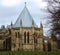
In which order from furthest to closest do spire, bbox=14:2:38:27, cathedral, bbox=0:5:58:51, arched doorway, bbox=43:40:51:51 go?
arched doorway, bbox=43:40:51:51, spire, bbox=14:2:38:27, cathedral, bbox=0:5:58:51

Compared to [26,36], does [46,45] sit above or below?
below

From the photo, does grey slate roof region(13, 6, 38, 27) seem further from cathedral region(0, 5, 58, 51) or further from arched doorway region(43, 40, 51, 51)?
arched doorway region(43, 40, 51, 51)

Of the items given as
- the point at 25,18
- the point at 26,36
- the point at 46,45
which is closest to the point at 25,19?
the point at 25,18

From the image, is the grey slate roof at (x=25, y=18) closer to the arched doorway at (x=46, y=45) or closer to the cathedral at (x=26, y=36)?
the cathedral at (x=26, y=36)

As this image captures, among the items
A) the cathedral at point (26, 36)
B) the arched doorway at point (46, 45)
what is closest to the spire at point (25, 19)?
the cathedral at point (26, 36)

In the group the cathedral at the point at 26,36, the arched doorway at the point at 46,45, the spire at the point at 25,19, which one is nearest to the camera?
the cathedral at the point at 26,36

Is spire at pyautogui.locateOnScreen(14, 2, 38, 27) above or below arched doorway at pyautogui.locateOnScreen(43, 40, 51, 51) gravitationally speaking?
above

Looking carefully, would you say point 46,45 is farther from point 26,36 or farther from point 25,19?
point 25,19

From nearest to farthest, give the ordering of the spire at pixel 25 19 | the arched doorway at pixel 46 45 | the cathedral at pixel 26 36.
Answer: the cathedral at pixel 26 36 < the spire at pixel 25 19 < the arched doorway at pixel 46 45

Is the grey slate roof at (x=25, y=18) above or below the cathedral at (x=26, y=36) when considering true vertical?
above

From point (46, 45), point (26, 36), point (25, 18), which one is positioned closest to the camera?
point (26, 36)

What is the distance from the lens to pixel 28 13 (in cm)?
8675

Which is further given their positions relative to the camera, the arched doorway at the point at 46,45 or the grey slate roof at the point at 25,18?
the arched doorway at the point at 46,45

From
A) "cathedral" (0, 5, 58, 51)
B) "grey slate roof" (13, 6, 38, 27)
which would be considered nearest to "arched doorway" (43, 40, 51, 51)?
"cathedral" (0, 5, 58, 51)
